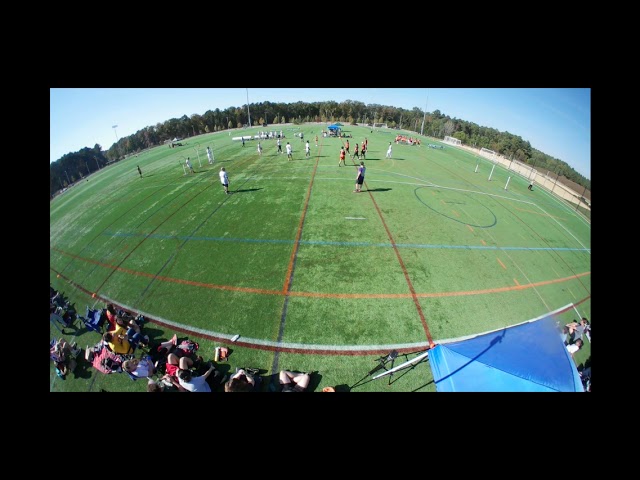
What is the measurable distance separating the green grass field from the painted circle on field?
0.42 ft

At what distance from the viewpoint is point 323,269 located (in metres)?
8.85

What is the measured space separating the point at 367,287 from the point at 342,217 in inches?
205

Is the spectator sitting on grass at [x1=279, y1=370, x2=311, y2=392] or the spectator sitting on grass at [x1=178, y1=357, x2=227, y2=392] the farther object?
the spectator sitting on grass at [x1=279, y1=370, x2=311, y2=392]

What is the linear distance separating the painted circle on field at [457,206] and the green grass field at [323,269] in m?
0.13

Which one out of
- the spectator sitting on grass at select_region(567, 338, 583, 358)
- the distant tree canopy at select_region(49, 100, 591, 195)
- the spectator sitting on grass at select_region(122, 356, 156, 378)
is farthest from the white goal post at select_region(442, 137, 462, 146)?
the spectator sitting on grass at select_region(122, 356, 156, 378)

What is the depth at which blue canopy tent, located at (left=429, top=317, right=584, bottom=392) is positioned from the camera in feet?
13.0

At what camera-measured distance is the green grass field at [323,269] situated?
6.30 m

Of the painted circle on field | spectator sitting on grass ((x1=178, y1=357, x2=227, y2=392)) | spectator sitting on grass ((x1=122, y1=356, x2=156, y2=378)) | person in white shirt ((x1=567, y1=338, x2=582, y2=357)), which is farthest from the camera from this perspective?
the painted circle on field

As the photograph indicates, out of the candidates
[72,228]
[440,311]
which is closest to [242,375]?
[440,311]

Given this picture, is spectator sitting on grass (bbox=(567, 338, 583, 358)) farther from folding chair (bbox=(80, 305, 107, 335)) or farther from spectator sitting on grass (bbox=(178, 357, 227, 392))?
folding chair (bbox=(80, 305, 107, 335))

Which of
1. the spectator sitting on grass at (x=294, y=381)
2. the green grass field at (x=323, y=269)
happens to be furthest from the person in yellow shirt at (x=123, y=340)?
the spectator sitting on grass at (x=294, y=381)

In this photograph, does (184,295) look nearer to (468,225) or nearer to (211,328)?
(211,328)

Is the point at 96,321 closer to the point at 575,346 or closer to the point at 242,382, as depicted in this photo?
the point at 242,382

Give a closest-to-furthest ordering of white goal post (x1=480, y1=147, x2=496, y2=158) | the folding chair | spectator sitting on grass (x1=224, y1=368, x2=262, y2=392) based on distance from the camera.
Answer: spectator sitting on grass (x1=224, y1=368, x2=262, y2=392)
the folding chair
white goal post (x1=480, y1=147, x2=496, y2=158)
